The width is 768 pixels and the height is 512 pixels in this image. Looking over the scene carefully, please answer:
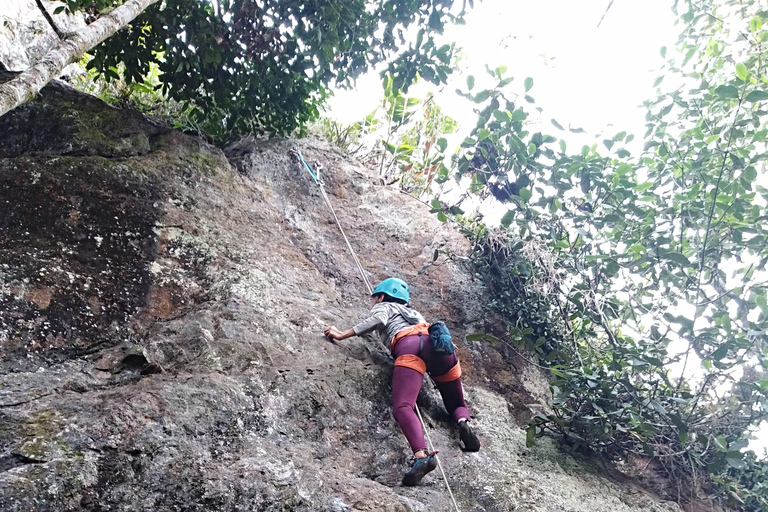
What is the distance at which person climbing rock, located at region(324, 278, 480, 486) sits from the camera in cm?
355

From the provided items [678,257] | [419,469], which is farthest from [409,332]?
[678,257]

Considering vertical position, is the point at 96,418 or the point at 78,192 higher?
the point at 78,192

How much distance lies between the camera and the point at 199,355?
3426mm

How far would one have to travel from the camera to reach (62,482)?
2.28 metres

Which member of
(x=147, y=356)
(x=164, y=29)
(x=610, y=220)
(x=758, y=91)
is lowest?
(x=147, y=356)

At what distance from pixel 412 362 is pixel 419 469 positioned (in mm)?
836

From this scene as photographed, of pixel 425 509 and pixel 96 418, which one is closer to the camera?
pixel 96 418

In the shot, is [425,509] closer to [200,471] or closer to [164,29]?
[200,471]

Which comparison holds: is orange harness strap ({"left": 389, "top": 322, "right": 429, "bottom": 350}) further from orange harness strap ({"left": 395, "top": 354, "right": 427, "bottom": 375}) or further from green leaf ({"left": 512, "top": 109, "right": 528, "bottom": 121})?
green leaf ({"left": 512, "top": 109, "right": 528, "bottom": 121})

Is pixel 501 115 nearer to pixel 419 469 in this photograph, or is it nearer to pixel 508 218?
pixel 508 218

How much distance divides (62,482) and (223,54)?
4050 millimetres

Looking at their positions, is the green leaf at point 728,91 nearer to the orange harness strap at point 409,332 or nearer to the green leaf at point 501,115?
the green leaf at point 501,115

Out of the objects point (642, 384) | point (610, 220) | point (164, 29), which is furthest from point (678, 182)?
point (164, 29)

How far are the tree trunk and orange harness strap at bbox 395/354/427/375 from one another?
2.76 metres
